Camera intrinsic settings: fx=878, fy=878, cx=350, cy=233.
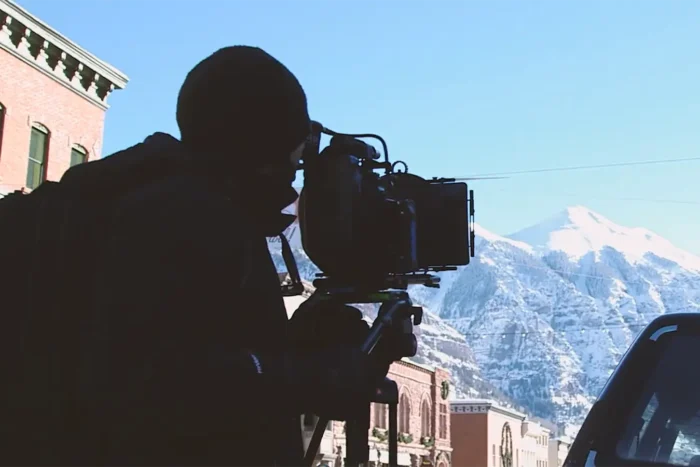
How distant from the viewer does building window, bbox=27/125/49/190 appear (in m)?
21.1

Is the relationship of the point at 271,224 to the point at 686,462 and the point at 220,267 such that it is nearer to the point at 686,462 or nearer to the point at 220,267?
the point at 220,267

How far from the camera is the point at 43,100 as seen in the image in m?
21.6

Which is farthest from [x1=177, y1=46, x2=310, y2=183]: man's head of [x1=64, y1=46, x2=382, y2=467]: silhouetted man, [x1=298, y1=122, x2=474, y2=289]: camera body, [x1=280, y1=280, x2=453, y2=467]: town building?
[x1=280, y1=280, x2=453, y2=467]: town building

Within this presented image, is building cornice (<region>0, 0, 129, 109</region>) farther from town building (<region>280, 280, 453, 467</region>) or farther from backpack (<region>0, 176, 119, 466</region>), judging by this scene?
town building (<region>280, 280, 453, 467</region>)

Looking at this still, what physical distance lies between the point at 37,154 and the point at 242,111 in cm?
2118

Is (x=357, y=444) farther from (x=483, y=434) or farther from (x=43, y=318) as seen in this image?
(x=483, y=434)

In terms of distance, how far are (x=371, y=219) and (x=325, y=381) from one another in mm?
972

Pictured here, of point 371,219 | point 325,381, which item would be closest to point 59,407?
point 325,381

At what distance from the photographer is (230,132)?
160cm

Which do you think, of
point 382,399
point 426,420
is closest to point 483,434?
point 426,420

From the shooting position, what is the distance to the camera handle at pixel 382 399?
7.01 ft

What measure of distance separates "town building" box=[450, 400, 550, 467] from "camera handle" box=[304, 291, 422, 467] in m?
64.1

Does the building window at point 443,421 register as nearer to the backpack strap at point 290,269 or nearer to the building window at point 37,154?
the building window at point 37,154

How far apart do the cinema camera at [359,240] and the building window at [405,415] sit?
46.2 m
